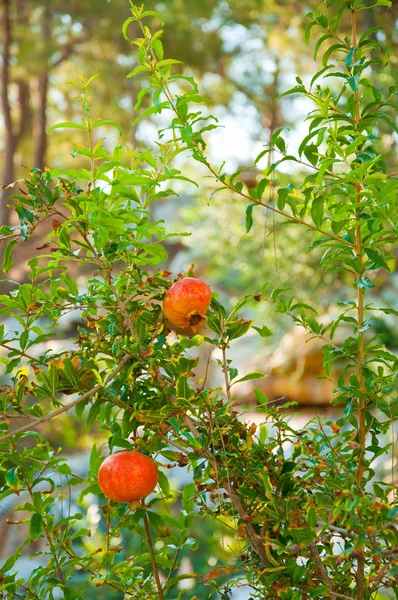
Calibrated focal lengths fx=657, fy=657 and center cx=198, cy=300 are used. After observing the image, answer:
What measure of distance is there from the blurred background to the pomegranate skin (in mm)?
2903

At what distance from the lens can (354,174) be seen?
2.44 feet

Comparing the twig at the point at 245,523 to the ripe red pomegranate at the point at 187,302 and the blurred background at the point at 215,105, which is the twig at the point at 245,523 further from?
the blurred background at the point at 215,105

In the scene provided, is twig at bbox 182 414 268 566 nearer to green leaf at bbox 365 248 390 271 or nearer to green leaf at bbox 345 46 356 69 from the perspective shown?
green leaf at bbox 365 248 390 271

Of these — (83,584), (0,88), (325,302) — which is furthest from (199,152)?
(0,88)

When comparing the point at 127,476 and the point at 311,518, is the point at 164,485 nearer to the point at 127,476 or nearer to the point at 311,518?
the point at 127,476

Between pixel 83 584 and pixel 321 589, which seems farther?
pixel 83 584

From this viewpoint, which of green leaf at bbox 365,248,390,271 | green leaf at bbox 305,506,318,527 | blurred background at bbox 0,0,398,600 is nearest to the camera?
green leaf at bbox 305,506,318,527

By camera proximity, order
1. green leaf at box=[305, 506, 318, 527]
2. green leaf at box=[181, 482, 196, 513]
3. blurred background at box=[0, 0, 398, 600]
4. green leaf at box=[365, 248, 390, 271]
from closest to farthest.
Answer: green leaf at box=[305, 506, 318, 527] < green leaf at box=[365, 248, 390, 271] < green leaf at box=[181, 482, 196, 513] < blurred background at box=[0, 0, 398, 600]

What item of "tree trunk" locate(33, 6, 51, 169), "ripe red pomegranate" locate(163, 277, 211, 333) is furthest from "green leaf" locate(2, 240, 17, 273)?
"tree trunk" locate(33, 6, 51, 169)

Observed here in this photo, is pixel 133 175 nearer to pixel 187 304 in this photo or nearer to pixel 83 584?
pixel 187 304

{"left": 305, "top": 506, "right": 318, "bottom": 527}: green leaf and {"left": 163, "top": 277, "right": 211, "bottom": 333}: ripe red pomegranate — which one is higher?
{"left": 163, "top": 277, "right": 211, "bottom": 333}: ripe red pomegranate

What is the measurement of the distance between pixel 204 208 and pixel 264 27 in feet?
6.53

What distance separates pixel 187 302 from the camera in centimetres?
75

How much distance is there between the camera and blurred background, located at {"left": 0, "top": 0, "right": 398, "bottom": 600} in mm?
4375
